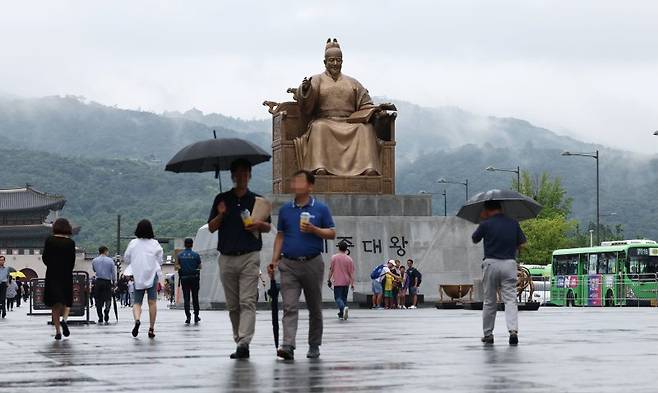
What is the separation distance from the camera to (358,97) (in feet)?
107

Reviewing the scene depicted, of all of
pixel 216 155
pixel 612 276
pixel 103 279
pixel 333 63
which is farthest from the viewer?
pixel 612 276

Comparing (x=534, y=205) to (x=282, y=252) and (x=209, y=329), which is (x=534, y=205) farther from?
(x=282, y=252)

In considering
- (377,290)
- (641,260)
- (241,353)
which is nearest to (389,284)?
(377,290)

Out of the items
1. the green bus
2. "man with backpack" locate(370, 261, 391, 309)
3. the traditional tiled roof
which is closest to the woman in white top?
"man with backpack" locate(370, 261, 391, 309)

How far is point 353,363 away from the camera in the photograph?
11.5m

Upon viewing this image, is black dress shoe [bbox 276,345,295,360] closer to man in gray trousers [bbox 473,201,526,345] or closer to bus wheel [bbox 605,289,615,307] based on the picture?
man in gray trousers [bbox 473,201,526,345]

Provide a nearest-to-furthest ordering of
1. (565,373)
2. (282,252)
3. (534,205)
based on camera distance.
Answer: (565,373) < (282,252) < (534,205)

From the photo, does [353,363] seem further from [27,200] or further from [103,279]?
[27,200]

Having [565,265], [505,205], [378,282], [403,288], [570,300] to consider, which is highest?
[505,205]

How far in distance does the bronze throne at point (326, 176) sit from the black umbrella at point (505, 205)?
13.5 meters

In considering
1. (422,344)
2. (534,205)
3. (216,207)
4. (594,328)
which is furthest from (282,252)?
(594,328)

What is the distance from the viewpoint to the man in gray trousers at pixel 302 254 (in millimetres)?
12312

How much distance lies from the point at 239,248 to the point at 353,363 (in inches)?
68.2

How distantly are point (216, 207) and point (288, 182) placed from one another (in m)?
19.5
